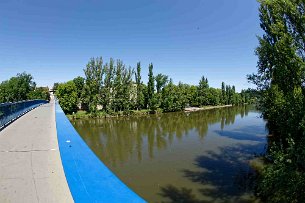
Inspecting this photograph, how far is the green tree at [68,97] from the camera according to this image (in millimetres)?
50312

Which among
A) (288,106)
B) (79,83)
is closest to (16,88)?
(79,83)

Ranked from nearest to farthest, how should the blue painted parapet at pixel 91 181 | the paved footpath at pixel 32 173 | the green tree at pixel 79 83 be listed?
the blue painted parapet at pixel 91 181, the paved footpath at pixel 32 173, the green tree at pixel 79 83

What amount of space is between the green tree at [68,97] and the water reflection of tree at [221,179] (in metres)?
36.7

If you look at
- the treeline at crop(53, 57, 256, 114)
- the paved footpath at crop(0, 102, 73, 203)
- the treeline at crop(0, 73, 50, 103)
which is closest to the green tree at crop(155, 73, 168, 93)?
the treeline at crop(53, 57, 256, 114)

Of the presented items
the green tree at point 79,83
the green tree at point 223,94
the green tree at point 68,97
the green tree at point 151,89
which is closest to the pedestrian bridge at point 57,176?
the green tree at point 68,97

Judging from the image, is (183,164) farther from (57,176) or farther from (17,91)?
(17,91)

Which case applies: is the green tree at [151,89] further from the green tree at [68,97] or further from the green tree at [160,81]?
the green tree at [68,97]

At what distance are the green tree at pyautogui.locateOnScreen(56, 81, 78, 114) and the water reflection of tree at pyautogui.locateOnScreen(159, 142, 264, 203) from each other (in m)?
36.7

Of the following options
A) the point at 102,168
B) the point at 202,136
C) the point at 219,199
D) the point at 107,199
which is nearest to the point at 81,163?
the point at 102,168

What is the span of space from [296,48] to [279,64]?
949 millimetres

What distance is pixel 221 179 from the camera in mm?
14312

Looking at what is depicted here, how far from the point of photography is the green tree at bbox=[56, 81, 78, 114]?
1981 inches

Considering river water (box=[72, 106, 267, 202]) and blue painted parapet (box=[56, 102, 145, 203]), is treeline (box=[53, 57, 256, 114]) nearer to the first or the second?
river water (box=[72, 106, 267, 202])

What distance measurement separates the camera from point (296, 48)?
1095 cm
